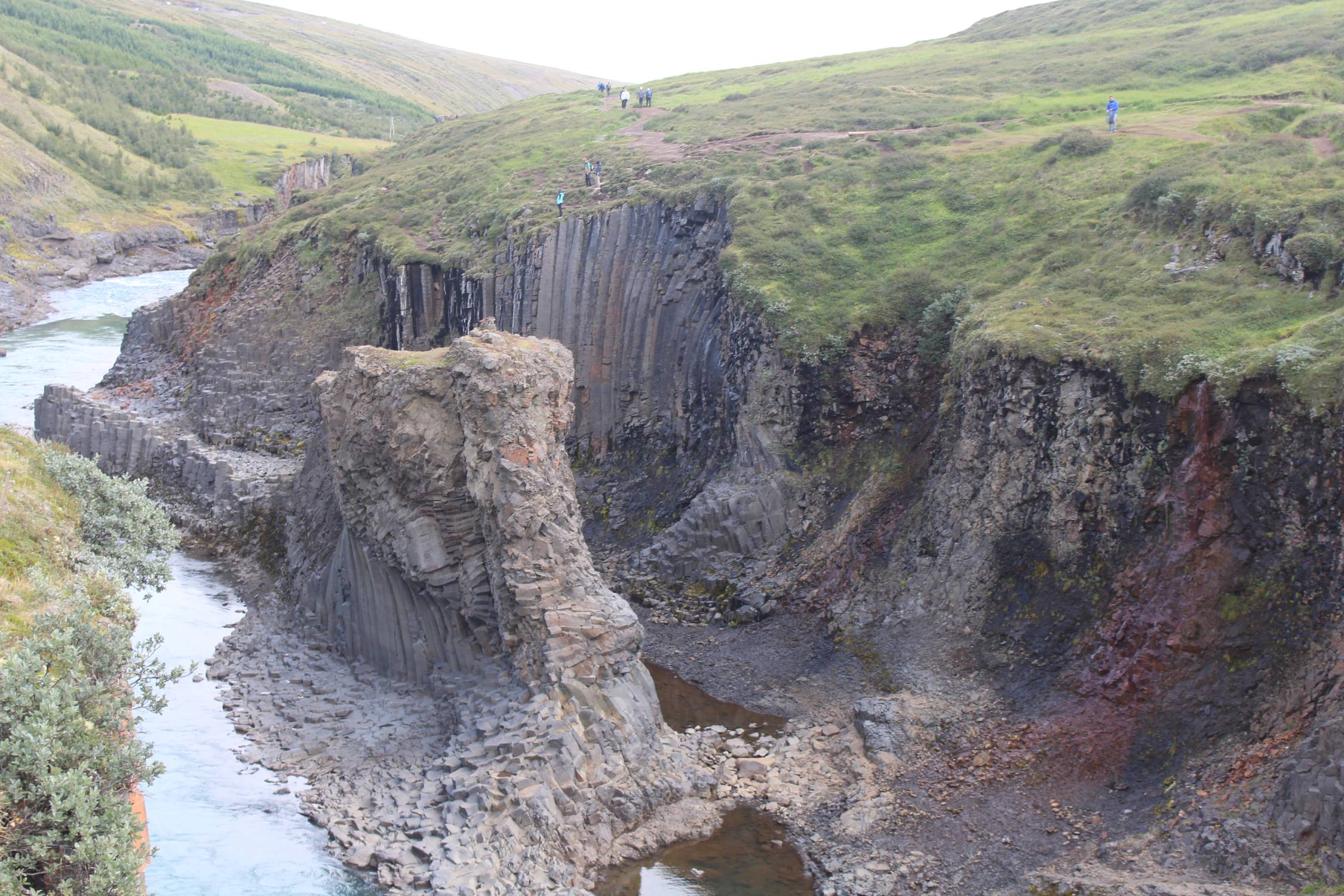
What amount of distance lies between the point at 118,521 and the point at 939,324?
2491 centimetres

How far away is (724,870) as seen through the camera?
24.5 m

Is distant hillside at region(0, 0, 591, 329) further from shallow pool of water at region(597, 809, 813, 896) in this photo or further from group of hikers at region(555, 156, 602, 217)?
shallow pool of water at region(597, 809, 813, 896)

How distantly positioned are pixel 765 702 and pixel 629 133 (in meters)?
43.0

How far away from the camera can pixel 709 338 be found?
43.5m

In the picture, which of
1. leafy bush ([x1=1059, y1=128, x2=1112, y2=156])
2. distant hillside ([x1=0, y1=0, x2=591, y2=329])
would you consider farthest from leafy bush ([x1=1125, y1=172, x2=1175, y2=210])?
distant hillside ([x1=0, y1=0, x2=591, y2=329])

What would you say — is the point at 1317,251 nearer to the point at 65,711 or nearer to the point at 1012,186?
the point at 1012,186

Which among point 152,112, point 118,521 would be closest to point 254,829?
point 118,521

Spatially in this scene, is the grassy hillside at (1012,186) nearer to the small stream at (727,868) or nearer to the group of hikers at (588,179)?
the group of hikers at (588,179)

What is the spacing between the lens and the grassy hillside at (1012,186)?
31.7 metres

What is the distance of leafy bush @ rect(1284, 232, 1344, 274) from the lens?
30250mm

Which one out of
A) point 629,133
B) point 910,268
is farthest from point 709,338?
point 629,133

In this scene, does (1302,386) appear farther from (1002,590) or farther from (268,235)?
(268,235)

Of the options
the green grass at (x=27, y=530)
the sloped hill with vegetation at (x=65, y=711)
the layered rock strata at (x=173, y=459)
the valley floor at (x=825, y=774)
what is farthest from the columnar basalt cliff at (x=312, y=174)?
the sloped hill with vegetation at (x=65, y=711)

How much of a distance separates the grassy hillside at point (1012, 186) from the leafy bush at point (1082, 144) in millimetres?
116
